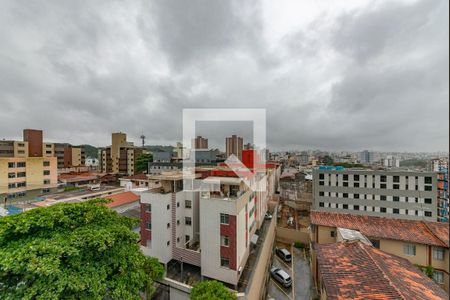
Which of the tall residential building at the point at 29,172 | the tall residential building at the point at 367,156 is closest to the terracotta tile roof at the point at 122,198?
the tall residential building at the point at 29,172

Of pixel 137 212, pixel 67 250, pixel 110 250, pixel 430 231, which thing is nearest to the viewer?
pixel 67 250

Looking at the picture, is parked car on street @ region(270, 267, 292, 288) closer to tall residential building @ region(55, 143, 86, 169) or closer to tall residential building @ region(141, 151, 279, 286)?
tall residential building @ region(141, 151, 279, 286)

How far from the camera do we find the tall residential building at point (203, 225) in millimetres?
10039

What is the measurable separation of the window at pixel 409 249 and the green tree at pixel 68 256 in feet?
48.1

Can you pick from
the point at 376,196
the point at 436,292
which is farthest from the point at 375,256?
the point at 376,196

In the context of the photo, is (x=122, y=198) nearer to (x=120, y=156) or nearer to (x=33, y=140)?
(x=33, y=140)

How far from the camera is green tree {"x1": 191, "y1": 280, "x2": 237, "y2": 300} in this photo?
7613 millimetres

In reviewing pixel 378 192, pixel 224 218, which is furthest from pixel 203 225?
pixel 378 192

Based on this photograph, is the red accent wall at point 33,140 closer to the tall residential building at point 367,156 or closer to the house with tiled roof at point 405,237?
the house with tiled roof at point 405,237

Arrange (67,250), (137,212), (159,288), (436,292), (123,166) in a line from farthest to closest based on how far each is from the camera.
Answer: (123,166) < (137,212) < (159,288) < (436,292) < (67,250)

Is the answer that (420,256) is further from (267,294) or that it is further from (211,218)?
(211,218)

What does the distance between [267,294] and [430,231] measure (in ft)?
35.5

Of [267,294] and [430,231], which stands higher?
[430,231]

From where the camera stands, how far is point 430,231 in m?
11.3
